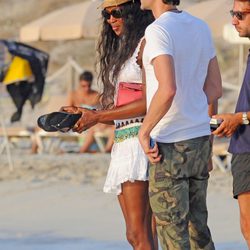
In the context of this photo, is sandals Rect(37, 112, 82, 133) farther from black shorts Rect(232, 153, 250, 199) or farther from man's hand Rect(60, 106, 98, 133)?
black shorts Rect(232, 153, 250, 199)

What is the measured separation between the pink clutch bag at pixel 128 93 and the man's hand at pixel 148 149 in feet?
1.62

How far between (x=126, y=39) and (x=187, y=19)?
21.0 inches

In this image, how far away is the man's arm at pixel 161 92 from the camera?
454 centimetres

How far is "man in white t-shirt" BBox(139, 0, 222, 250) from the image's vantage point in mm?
4668

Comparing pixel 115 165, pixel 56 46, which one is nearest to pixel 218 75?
pixel 115 165

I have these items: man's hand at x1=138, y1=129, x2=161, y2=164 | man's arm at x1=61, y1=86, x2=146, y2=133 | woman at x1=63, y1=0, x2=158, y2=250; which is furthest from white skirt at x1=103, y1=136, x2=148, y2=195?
man's hand at x1=138, y1=129, x2=161, y2=164

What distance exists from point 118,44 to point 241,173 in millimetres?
862

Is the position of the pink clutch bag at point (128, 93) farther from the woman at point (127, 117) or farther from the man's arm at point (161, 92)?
the man's arm at point (161, 92)

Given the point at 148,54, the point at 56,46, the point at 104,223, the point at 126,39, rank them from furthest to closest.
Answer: the point at 56,46 < the point at 104,223 < the point at 126,39 < the point at 148,54

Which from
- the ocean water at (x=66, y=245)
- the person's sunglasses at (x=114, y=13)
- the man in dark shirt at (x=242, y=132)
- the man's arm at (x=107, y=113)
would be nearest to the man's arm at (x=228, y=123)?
the man in dark shirt at (x=242, y=132)

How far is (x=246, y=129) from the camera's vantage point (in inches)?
199

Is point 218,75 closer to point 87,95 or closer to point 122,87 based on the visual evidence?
point 122,87

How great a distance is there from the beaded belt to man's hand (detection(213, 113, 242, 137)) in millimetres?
434

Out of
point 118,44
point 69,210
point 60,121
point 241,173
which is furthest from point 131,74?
point 69,210
